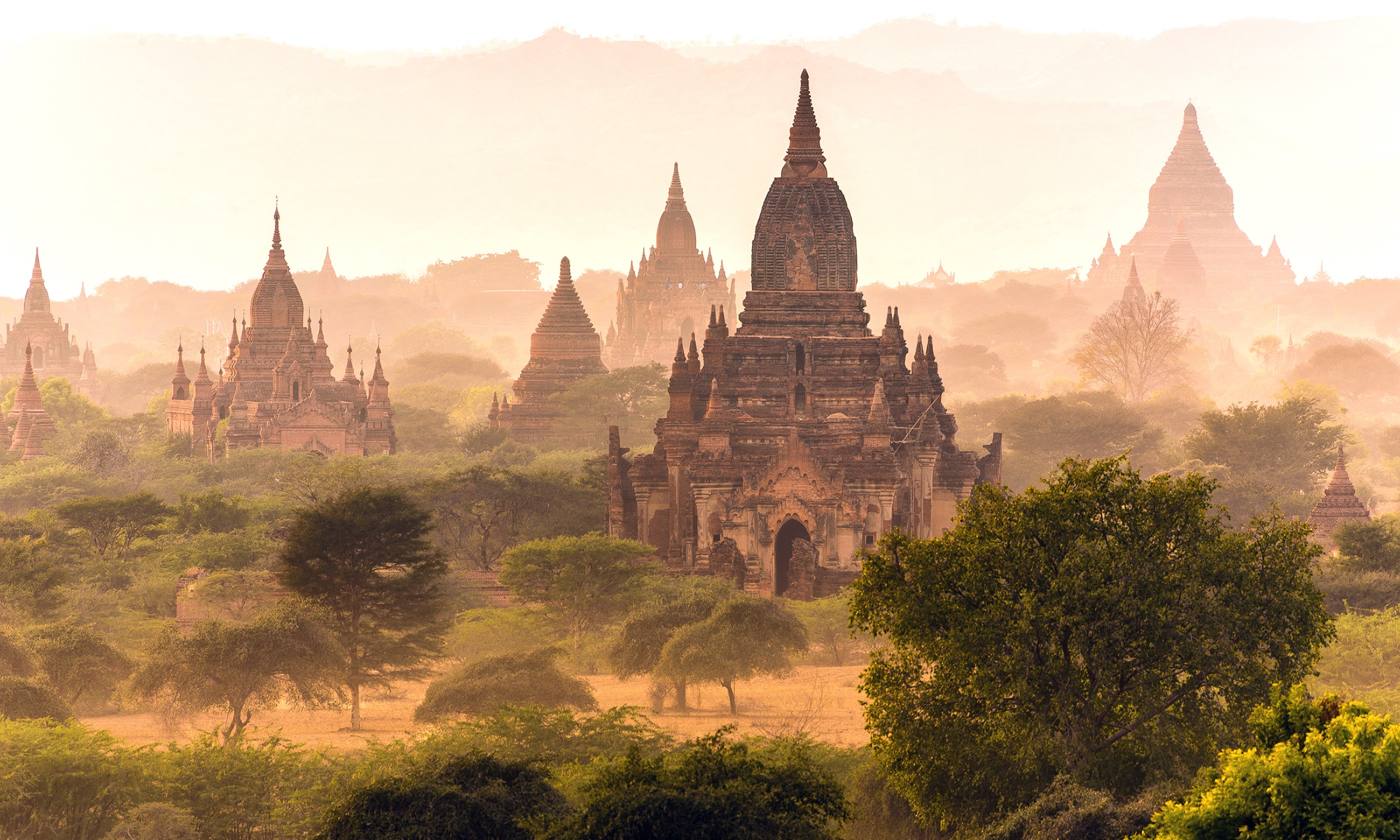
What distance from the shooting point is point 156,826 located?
2319 cm

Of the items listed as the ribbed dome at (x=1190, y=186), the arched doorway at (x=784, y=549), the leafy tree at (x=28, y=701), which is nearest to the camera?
the leafy tree at (x=28, y=701)

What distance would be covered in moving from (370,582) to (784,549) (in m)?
10.2

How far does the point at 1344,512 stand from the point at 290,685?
25.5 metres

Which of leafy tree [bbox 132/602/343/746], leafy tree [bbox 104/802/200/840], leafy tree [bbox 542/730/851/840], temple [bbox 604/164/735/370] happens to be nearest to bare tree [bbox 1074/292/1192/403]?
temple [bbox 604/164/735/370]

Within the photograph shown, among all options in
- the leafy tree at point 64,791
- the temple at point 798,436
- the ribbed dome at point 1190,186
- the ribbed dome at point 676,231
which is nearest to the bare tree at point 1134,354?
the ribbed dome at point 676,231

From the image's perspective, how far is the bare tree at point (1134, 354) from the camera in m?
102

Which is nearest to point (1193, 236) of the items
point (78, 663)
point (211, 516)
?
point (211, 516)

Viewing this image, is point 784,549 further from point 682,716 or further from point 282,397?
point 282,397

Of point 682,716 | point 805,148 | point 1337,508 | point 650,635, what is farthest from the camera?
point 805,148

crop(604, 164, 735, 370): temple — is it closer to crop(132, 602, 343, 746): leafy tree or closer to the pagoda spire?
the pagoda spire

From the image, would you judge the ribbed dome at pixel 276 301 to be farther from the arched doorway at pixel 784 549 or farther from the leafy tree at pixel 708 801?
the leafy tree at pixel 708 801

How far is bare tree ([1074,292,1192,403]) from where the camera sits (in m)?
102

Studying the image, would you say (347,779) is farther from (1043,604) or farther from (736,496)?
(736,496)

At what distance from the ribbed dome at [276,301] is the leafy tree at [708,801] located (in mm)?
56548
